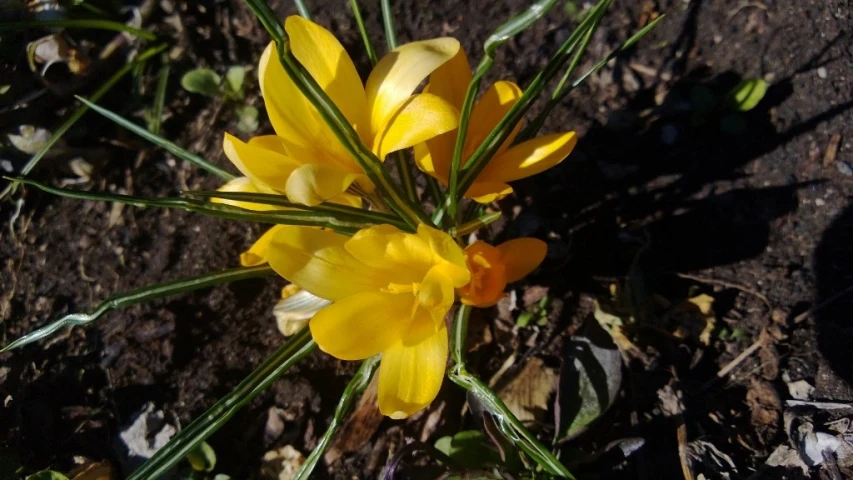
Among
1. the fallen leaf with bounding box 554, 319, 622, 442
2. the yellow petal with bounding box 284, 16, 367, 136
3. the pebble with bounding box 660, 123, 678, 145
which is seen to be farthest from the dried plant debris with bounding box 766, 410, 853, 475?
the yellow petal with bounding box 284, 16, 367, 136

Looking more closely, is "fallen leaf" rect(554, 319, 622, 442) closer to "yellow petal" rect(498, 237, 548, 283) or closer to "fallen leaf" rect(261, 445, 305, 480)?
"yellow petal" rect(498, 237, 548, 283)

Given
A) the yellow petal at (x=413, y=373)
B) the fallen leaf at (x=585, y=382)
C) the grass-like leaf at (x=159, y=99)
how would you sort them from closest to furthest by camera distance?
the yellow petal at (x=413, y=373) < the fallen leaf at (x=585, y=382) < the grass-like leaf at (x=159, y=99)

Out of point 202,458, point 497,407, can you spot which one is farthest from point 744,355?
point 202,458

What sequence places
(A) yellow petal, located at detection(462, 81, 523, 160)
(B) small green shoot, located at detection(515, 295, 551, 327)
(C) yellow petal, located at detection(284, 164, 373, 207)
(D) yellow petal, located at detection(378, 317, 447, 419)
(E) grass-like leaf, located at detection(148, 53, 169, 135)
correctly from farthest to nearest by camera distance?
(E) grass-like leaf, located at detection(148, 53, 169, 135) < (B) small green shoot, located at detection(515, 295, 551, 327) < (A) yellow petal, located at detection(462, 81, 523, 160) < (D) yellow petal, located at detection(378, 317, 447, 419) < (C) yellow petal, located at detection(284, 164, 373, 207)

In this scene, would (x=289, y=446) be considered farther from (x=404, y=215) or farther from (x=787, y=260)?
(x=787, y=260)

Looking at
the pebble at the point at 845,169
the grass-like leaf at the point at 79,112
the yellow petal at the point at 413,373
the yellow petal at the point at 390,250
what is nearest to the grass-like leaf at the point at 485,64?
the yellow petal at the point at 390,250

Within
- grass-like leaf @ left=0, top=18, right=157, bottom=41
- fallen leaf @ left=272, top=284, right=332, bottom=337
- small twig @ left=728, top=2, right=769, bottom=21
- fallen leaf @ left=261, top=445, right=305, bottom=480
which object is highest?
grass-like leaf @ left=0, top=18, right=157, bottom=41

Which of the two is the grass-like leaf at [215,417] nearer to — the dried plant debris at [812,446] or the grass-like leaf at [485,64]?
the grass-like leaf at [485,64]

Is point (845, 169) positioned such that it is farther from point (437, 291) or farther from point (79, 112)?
point (79, 112)
